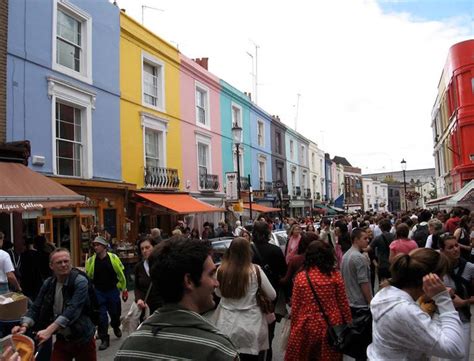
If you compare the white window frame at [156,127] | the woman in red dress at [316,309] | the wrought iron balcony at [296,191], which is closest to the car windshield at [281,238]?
the white window frame at [156,127]

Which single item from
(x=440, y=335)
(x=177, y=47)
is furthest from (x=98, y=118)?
(x=440, y=335)

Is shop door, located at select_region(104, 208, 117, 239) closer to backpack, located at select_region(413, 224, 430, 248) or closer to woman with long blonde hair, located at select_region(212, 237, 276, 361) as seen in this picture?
backpack, located at select_region(413, 224, 430, 248)

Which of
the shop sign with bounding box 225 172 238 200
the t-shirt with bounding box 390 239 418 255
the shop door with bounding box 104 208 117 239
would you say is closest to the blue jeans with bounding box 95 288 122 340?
the t-shirt with bounding box 390 239 418 255

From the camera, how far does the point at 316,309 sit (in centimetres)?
445

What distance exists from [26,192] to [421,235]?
318 inches

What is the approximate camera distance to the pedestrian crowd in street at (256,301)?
1990 mm

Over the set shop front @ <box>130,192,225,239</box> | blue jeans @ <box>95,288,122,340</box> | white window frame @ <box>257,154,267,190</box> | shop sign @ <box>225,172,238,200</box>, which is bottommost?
blue jeans @ <box>95,288,122,340</box>

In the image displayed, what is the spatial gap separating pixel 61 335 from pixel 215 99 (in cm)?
2026

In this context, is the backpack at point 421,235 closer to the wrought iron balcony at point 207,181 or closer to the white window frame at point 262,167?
the wrought iron balcony at point 207,181

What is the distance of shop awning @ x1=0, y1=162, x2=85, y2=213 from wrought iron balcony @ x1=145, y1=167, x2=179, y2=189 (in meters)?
6.74

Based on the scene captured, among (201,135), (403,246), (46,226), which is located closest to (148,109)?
(201,135)

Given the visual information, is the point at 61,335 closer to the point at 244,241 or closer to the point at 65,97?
the point at 244,241

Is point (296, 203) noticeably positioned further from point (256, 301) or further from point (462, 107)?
point (256, 301)

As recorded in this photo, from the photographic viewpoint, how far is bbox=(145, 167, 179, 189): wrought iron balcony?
17328 millimetres
